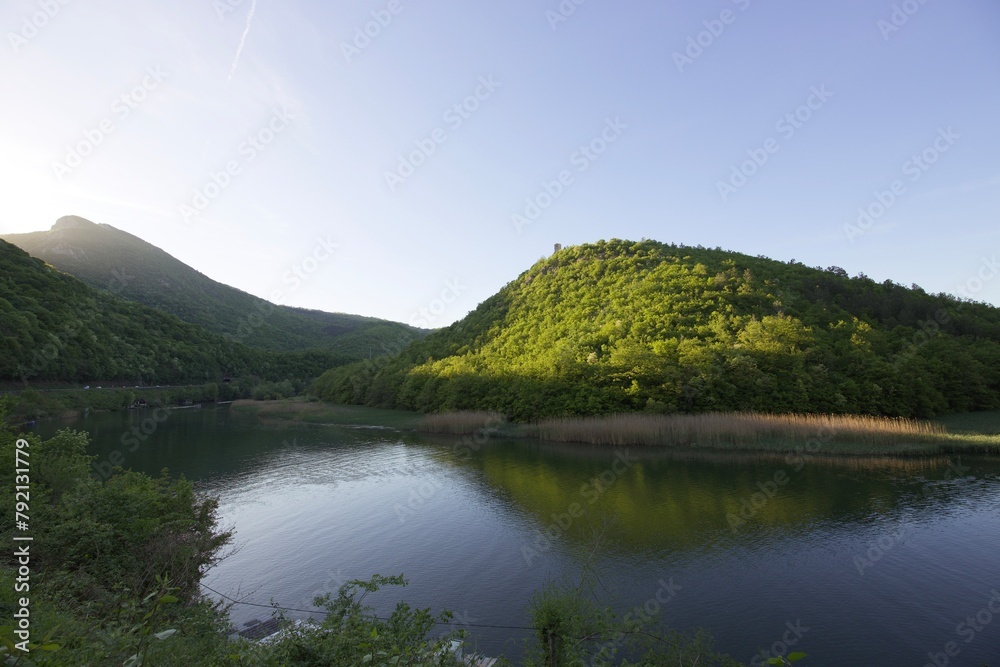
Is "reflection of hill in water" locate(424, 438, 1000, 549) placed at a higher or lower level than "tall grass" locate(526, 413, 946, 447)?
lower

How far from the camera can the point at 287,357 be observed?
120438mm

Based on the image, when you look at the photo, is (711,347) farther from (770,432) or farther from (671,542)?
(671,542)

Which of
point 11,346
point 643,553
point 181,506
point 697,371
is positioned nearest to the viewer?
point 181,506

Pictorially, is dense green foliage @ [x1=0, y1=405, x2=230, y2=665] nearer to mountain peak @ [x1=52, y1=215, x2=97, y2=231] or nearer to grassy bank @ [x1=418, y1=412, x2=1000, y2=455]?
grassy bank @ [x1=418, y1=412, x2=1000, y2=455]

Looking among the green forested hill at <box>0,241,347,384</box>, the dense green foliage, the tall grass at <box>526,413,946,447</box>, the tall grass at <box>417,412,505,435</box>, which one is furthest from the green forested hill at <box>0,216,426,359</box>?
the dense green foliage

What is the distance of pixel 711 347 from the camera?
143 ft

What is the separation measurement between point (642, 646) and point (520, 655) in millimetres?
2503

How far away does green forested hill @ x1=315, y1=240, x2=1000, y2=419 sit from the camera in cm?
3975

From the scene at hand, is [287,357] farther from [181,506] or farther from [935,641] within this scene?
[935,641]

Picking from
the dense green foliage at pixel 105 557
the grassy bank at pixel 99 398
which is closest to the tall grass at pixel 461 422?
the grassy bank at pixel 99 398

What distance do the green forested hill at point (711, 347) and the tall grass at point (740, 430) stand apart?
5045mm

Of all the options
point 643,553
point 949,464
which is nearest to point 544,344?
point 949,464

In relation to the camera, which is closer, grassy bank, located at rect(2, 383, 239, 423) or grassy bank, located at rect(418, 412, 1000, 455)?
grassy bank, located at rect(418, 412, 1000, 455)

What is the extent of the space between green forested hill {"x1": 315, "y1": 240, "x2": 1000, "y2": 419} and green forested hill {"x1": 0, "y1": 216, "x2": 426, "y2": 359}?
299 feet
